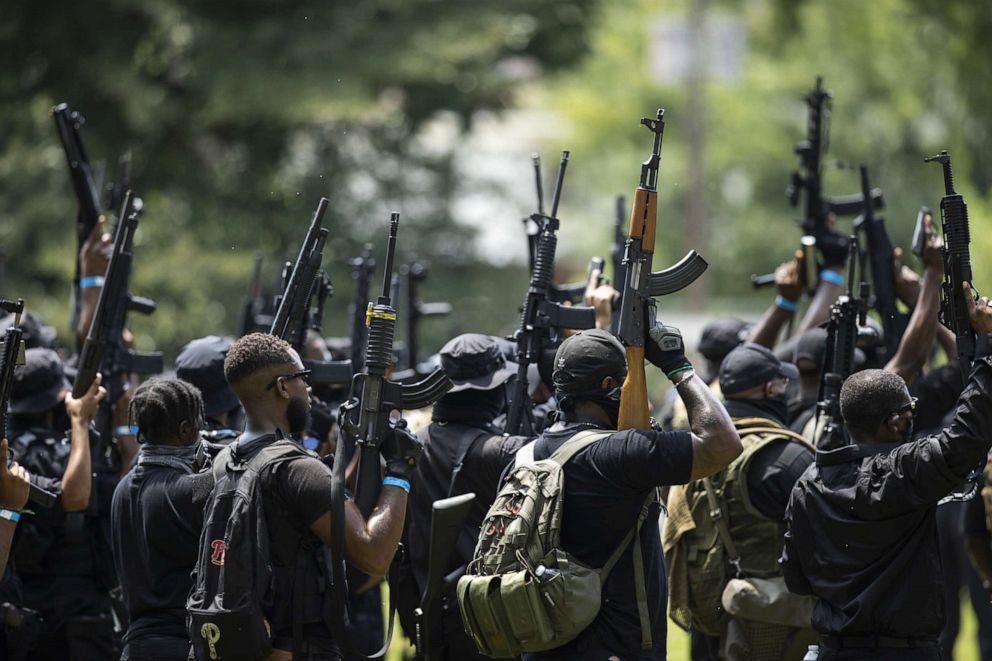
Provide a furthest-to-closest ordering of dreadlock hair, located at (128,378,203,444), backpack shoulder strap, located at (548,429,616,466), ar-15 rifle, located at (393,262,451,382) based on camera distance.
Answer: ar-15 rifle, located at (393,262,451,382) < dreadlock hair, located at (128,378,203,444) < backpack shoulder strap, located at (548,429,616,466)

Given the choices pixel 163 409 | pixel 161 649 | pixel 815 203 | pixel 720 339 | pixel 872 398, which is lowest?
pixel 161 649

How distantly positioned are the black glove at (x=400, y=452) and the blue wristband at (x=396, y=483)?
0.04 ft

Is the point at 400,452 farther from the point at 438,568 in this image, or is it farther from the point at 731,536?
the point at 731,536

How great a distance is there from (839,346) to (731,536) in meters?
1.05

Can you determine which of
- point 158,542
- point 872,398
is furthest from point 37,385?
point 872,398

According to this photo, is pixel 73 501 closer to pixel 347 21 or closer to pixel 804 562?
pixel 804 562

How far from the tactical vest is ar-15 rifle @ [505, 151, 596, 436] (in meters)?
0.87

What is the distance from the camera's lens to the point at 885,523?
5.49m

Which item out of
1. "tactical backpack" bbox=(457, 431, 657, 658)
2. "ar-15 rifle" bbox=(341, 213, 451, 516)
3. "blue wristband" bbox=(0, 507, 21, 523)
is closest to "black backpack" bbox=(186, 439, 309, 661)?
"ar-15 rifle" bbox=(341, 213, 451, 516)

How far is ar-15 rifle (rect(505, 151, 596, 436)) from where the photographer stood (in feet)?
22.5

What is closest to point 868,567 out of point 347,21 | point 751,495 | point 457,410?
point 751,495

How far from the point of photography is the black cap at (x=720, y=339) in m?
8.17

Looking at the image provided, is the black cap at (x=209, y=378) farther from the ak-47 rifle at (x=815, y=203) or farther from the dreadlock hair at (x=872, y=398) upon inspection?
the ak-47 rifle at (x=815, y=203)

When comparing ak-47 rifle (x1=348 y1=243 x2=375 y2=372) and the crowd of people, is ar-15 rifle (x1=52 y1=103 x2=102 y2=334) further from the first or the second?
ak-47 rifle (x1=348 y1=243 x2=375 y2=372)
